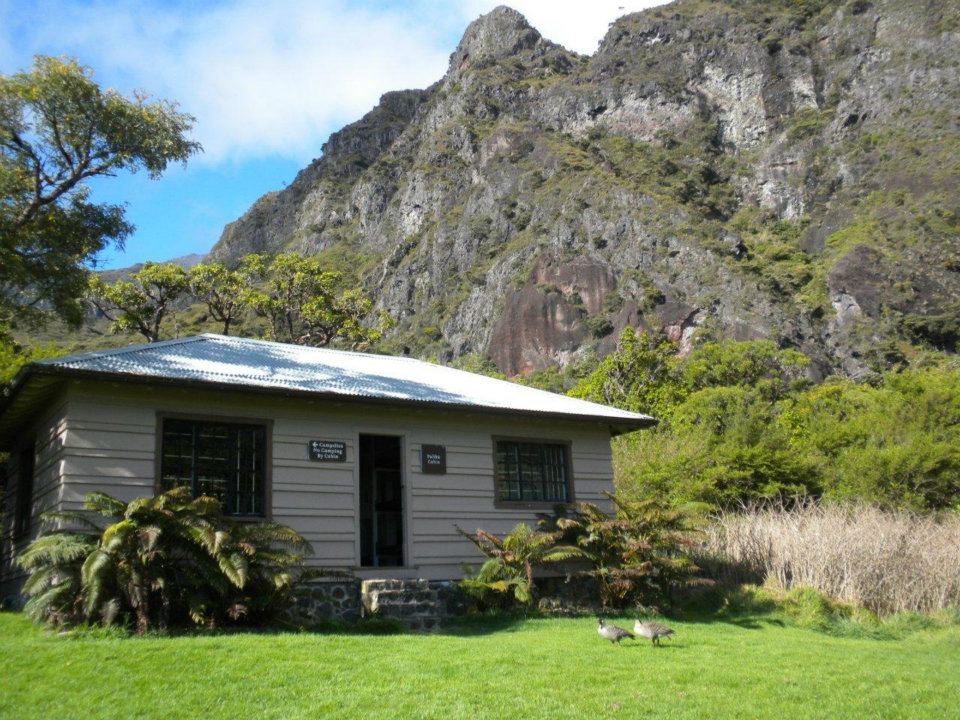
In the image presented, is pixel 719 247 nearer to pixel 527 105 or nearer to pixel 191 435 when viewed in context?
pixel 527 105

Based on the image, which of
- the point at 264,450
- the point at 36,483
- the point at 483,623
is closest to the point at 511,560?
the point at 483,623

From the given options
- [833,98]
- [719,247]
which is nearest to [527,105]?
[833,98]

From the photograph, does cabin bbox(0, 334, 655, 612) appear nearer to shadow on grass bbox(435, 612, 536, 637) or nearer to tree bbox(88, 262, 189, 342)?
shadow on grass bbox(435, 612, 536, 637)

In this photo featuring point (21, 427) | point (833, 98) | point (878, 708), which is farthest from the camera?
point (833, 98)

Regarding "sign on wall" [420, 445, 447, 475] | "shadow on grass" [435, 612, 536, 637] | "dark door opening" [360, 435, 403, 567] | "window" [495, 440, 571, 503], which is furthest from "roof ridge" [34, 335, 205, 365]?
"shadow on grass" [435, 612, 536, 637]

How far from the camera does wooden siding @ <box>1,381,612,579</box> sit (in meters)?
11.3

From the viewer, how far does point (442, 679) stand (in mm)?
Result: 7793

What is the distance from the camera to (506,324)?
263ft

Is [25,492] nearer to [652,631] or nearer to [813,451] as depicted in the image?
[652,631]

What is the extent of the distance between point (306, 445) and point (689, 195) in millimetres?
80265

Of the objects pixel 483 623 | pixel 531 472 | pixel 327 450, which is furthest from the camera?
pixel 531 472

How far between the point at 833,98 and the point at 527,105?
38409 mm

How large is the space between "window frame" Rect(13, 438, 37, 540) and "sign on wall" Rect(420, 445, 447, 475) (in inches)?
227

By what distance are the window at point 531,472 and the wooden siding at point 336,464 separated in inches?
8.4
